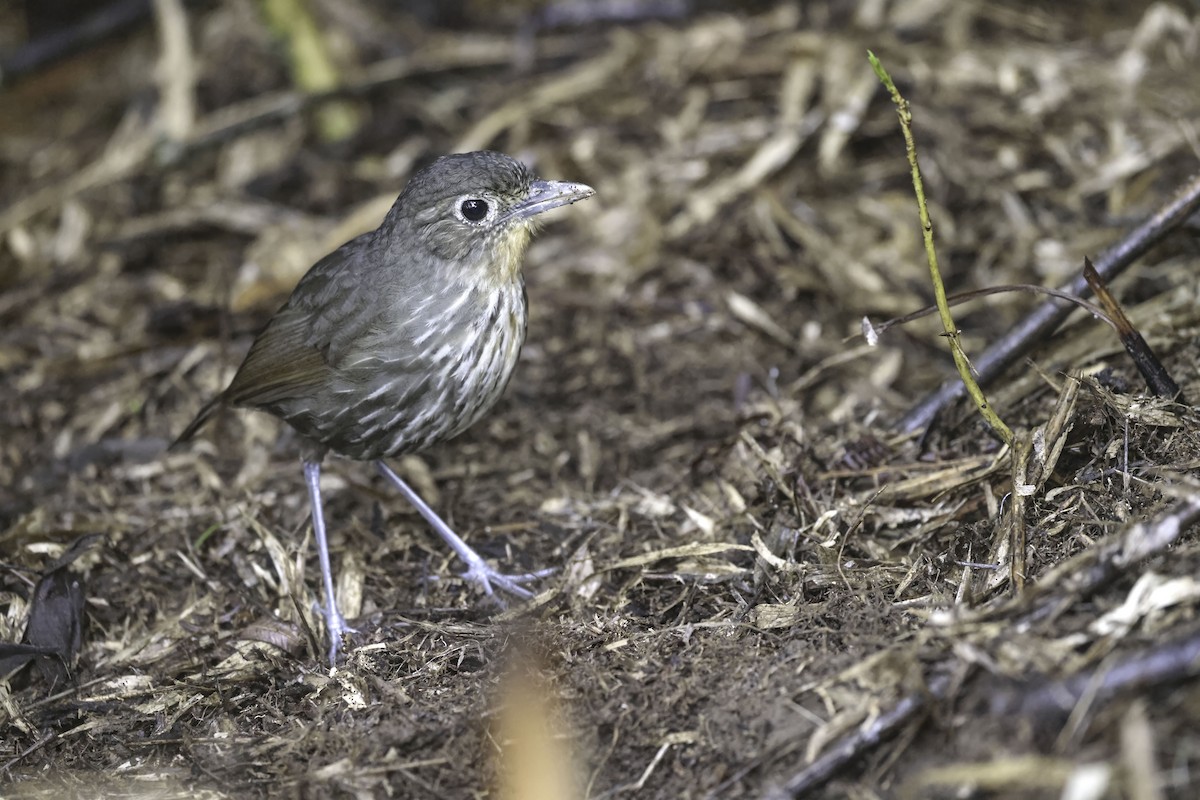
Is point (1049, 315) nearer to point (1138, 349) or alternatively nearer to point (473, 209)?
point (1138, 349)

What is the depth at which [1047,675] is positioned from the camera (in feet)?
8.70

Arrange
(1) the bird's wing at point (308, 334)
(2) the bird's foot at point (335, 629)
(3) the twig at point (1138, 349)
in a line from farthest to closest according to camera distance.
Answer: (1) the bird's wing at point (308, 334), (2) the bird's foot at point (335, 629), (3) the twig at point (1138, 349)

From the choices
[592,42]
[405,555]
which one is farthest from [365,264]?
[592,42]

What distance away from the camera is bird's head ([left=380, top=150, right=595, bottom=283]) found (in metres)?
4.43

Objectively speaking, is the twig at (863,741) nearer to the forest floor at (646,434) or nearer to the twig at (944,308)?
the forest floor at (646,434)

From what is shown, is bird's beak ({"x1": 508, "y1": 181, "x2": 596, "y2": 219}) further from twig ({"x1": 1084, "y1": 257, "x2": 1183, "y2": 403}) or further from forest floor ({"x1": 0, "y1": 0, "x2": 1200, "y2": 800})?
twig ({"x1": 1084, "y1": 257, "x2": 1183, "y2": 403})

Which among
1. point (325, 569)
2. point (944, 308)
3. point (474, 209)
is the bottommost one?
point (325, 569)

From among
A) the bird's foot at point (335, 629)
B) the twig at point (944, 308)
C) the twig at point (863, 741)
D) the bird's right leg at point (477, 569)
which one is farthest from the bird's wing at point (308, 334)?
the twig at point (863, 741)

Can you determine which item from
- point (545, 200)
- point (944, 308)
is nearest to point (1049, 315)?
point (944, 308)

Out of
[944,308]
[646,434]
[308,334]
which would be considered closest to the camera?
[944,308]

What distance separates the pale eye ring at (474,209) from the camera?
14.5ft

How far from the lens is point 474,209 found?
4.44 m

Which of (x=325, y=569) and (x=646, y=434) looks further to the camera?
(x=646, y=434)

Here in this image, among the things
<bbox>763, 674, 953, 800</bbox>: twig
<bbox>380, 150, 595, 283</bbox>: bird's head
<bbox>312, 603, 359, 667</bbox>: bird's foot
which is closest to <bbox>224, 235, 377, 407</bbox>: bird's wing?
<bbox>380, 150, 595, 283</bbox>: bird's head
